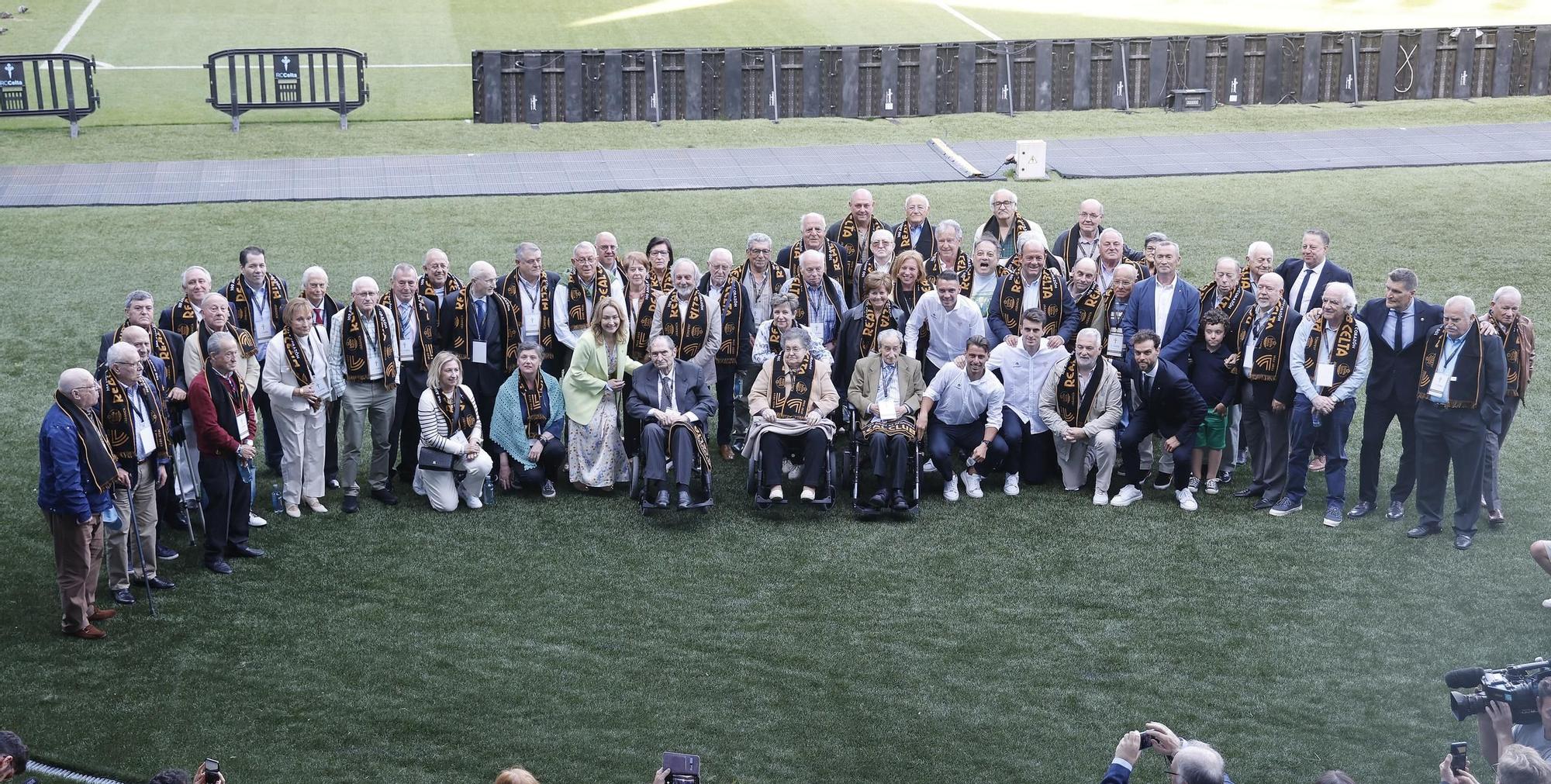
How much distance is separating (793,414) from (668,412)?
3.17 feet

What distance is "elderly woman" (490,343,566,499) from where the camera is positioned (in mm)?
11852

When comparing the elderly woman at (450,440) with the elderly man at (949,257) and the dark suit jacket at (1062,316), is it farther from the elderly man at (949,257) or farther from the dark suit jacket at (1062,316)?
the dark suit jacket at (1062,316)

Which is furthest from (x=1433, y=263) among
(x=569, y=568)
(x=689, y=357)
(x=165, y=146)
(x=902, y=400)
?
(x=165, y=146)

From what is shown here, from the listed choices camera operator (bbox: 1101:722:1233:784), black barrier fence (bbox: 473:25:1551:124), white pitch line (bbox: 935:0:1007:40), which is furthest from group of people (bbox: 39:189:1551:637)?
white pitch line (bbox: 935:0:1007:40)

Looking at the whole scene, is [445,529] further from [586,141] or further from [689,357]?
[586,141]

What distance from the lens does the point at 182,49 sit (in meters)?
28.6

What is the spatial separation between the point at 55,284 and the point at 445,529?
313 inches

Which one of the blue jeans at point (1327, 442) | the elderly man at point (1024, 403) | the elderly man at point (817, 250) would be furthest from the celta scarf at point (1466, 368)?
the elderly man at point (817, 250)

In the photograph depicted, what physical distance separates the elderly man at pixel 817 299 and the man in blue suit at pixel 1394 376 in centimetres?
411

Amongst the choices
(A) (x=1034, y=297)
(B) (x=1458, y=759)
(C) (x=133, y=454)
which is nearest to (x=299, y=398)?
(C) (x=133, y=454)

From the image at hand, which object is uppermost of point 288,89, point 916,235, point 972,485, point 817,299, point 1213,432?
point 288,89

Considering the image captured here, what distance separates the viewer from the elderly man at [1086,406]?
11.7m

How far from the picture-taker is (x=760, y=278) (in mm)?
12859

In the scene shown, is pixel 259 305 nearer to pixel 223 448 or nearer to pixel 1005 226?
pixel 223 448
